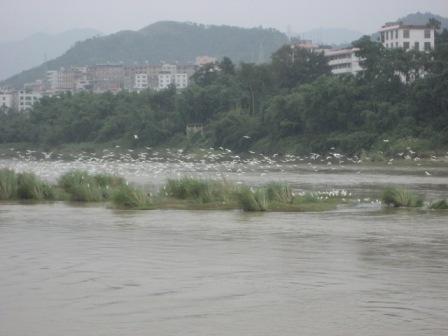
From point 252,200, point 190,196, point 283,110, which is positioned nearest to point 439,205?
point 252,200

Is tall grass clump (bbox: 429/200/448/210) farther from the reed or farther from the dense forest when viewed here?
the dense forest

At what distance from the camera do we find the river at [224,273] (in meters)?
13.1

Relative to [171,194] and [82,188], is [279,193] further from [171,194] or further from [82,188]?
[82,188]

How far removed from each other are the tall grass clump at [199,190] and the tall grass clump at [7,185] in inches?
196

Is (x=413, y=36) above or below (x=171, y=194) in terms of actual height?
above

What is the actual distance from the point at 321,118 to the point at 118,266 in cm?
6350

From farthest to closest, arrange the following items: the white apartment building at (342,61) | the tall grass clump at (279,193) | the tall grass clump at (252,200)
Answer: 1. the white apartment building at (342,61)
2. the tall grass clump at (279,193)
3. the tall grass clump at (252,200)

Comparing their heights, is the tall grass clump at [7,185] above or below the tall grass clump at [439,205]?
above

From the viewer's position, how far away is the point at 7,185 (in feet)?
106

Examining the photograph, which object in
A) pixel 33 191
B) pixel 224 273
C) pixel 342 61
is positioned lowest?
pixel 224 273

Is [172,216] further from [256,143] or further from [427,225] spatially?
[256,143]

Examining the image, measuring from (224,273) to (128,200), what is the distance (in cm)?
1298

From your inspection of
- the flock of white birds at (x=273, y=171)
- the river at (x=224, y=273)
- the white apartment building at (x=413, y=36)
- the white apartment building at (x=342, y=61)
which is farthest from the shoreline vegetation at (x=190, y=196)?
the white apartment building at (x=342, y=61)

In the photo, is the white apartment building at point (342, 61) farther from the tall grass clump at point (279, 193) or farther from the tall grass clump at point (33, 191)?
the tall grass clump at point (279, 193)
